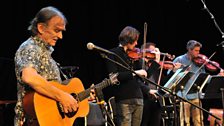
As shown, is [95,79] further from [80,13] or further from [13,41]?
[13,41]

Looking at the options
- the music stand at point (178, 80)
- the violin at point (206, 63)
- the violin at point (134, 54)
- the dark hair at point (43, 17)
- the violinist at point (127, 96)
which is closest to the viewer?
the dark hair at point (43, 17)

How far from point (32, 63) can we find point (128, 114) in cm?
218

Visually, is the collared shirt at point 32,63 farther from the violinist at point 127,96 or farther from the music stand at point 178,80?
the music stand at point 178,80

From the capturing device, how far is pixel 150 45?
21.8 feet

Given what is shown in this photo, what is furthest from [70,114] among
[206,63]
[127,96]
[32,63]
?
[206,63]

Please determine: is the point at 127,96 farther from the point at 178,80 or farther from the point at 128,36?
the point at 178,80

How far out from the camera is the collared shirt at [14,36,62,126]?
10.2ft

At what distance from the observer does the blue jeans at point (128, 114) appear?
499 cm

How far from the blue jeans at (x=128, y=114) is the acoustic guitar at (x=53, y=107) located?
1420 millimetres

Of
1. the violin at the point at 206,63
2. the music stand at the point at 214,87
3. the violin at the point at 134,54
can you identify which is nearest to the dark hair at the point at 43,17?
the violin at the point at 134,54

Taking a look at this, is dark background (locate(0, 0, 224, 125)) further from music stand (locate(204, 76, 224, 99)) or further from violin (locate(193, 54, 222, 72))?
music stand (locate(204, 76, 224, 99))

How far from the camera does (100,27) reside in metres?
8.30

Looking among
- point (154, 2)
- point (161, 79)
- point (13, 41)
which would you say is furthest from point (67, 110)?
A: point (154, 2)

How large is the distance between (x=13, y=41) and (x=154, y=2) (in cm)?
352
